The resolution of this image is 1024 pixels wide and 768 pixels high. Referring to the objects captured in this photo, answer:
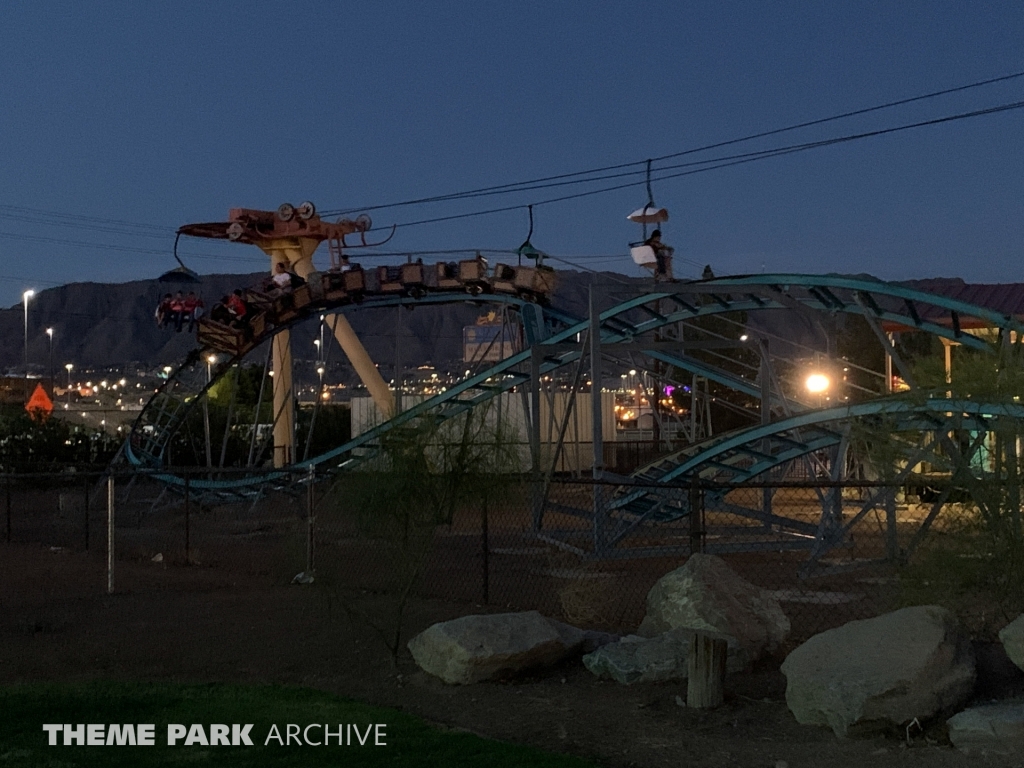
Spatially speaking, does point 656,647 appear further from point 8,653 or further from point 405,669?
point 8,653

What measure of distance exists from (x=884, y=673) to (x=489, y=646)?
2.90 meters

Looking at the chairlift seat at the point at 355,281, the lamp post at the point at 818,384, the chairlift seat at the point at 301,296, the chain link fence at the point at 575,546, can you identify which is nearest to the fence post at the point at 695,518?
the chain link fence at the point at 575,546

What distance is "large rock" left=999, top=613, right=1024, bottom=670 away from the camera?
7.33 m

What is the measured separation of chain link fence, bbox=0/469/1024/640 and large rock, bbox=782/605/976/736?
1341mm

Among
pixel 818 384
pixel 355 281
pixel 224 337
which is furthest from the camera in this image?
pixel 818 384

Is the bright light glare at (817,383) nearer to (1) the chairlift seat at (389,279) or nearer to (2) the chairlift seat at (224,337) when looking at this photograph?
(1) the chairlift seat at (389,279)

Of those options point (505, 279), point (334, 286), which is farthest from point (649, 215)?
point (334, 286)

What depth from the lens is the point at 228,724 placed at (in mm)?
7785

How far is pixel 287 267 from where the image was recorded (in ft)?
113

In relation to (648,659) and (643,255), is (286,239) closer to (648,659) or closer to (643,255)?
(643,255)

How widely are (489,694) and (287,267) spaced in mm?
27027

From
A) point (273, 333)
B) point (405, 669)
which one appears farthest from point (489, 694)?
point (273, 333)

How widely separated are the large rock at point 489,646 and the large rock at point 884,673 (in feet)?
6.63

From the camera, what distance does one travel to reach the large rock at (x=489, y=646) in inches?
348
